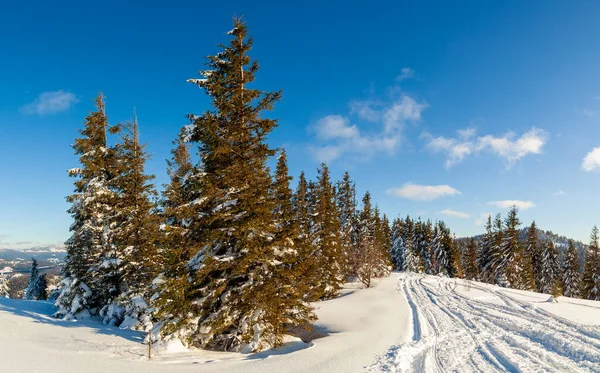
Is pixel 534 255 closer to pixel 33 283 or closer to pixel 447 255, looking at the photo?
pixel 447 255

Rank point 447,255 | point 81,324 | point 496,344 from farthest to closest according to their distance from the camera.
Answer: point 447,255 < point 81,324 < point 496,344

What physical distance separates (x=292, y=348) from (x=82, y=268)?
14.1m

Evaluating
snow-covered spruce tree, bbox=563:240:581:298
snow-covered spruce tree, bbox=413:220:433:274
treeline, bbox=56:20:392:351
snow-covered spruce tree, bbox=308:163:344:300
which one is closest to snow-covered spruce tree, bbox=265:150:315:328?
treeline, bbox=56:20:392:351

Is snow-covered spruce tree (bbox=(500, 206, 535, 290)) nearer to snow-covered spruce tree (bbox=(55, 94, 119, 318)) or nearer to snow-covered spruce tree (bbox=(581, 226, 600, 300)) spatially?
snow-covered spruce tree (bbox=(581, 226, 600, 300))

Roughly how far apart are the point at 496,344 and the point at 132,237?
1822cm

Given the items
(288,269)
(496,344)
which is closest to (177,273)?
(288,269)

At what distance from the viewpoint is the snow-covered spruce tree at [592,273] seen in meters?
41.4

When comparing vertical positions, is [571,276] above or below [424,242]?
below

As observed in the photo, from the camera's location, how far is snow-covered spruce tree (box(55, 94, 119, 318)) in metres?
16.9

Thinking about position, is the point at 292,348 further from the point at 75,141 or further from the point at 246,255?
the point at 75,141

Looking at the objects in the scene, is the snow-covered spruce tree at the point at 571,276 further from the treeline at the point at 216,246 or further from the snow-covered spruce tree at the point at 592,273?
the treeline at the point at 216,246

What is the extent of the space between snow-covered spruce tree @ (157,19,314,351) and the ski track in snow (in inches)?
187

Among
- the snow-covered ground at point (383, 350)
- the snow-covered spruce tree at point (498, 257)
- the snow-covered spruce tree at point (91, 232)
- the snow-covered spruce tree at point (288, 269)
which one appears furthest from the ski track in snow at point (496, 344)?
the snow-covered spruce tree at point (498, 257)

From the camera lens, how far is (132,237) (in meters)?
17.2
